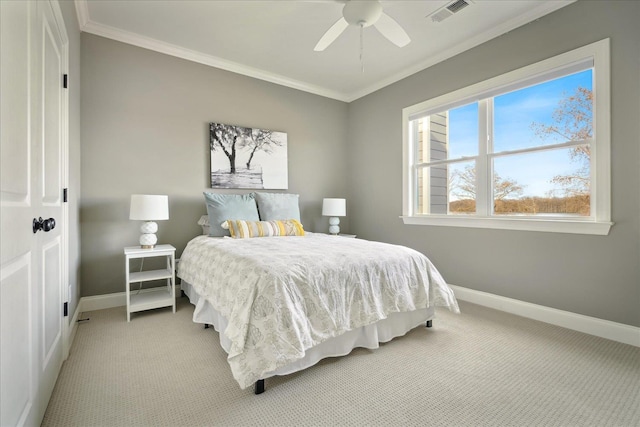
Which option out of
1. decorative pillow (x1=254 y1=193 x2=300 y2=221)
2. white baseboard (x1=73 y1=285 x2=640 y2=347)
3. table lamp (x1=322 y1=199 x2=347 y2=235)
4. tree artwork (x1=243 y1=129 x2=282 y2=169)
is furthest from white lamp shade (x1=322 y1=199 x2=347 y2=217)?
white baseboard (x1=73 y1=285 x2=640 y2=347)

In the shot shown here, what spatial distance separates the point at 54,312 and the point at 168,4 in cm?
262

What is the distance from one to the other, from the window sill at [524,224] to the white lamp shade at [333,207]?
99 cm

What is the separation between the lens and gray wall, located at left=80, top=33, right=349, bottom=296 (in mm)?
2883

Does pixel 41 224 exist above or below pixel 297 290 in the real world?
above

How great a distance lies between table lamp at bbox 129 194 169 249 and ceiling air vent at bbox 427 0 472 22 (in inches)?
122

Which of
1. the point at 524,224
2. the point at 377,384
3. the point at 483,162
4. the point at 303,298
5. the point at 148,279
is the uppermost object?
the point at 483,162

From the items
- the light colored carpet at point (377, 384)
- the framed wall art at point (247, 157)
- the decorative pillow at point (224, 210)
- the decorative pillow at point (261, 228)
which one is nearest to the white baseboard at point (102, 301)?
the light colored carpet at point (377, 384)

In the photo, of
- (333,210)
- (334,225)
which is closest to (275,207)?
(333,210)

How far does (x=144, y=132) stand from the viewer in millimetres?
3131

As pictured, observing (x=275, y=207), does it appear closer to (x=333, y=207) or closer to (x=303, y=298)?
(x=333, y=207)

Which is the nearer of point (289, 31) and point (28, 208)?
point (28, 208)

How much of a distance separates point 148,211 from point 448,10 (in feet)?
10.9

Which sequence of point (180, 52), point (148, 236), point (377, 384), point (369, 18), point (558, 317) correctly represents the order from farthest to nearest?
point (180, 52) → point (148, 236) → point (558, 317) → point (369, 18) → point (377, 384)

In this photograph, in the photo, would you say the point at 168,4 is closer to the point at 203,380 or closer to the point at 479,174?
the point at 203,380
